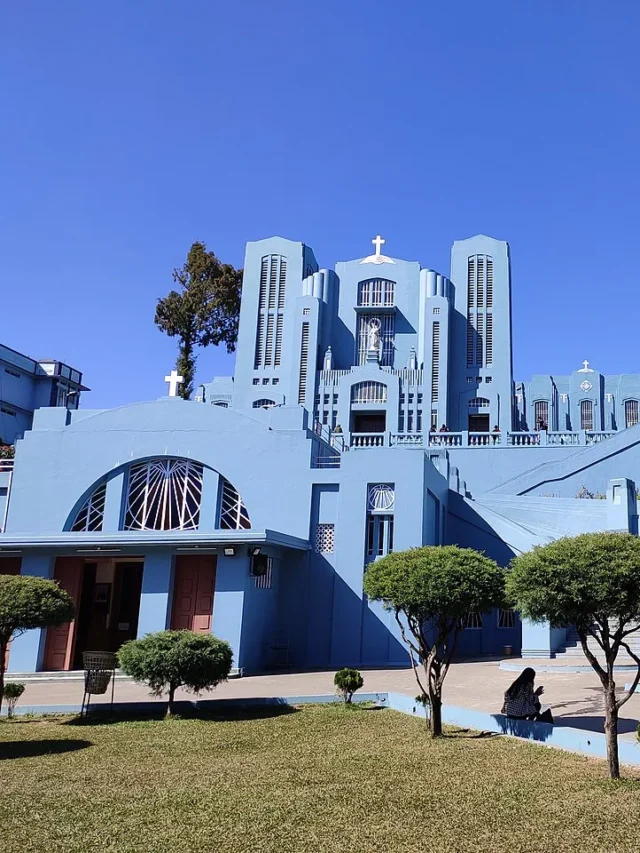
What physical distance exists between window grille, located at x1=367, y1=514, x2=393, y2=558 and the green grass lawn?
28.6 feet

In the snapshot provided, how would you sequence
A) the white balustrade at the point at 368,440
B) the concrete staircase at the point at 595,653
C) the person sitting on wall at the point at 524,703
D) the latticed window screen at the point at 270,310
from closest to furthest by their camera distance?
the person sitting on wall at the point at 524,703 < the concrete staircase at the point at 595,653 < the white balustrade at the point at 368,440 < the latticed window screen at the point at 270,310

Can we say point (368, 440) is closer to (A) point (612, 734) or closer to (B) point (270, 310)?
(B) point (270, 310)

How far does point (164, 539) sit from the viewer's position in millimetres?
17797

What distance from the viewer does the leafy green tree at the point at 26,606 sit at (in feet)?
36.9

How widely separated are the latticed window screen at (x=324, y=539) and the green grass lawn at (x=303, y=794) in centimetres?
901

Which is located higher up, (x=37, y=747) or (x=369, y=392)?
(x=369, y=392)

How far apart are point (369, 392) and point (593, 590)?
2949cm

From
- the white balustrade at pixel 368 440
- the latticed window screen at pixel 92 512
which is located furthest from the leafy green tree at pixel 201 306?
the latticed window screen at pixel 92 512

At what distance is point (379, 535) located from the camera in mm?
19719

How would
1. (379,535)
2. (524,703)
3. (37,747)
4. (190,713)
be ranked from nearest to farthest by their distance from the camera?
1. (37,747)
2. (524,703)
3. (190,713)
4. (379,535)

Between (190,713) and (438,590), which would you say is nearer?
(438,590)

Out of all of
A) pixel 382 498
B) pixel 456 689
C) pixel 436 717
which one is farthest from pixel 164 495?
pixel 436 717

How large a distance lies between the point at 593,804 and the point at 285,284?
36373mm

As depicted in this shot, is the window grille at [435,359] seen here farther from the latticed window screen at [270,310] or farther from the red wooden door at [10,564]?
the red wooden door at [10,564]
